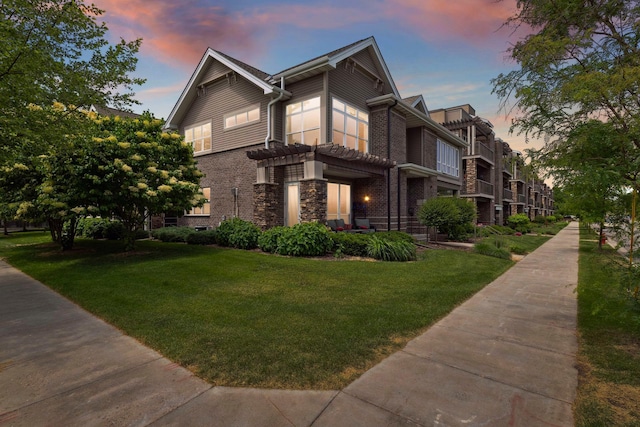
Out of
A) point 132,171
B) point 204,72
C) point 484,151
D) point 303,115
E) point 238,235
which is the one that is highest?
point 204,72

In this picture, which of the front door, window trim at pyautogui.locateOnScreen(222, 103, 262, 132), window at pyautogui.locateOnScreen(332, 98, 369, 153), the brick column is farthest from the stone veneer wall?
window trim at pyautogui.locateOnScreen(222, 103, 262, 132)

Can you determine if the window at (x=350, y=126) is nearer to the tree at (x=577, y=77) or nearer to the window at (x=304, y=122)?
the window at (x=304, y=122)

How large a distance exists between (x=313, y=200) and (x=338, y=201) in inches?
169

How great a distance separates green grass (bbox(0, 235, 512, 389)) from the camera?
11.8 ft

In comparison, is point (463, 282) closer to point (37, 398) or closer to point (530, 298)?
point (530, 298)

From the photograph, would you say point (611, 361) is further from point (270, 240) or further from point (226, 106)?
point (226, 106)

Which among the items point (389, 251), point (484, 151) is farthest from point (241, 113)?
point (484, 151)

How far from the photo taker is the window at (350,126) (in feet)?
49.8

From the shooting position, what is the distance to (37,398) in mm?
2963

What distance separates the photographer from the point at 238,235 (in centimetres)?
1288

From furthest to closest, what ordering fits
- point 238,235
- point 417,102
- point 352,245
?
point 417,102, point 238,235, point 352,245

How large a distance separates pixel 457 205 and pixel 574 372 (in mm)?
13761

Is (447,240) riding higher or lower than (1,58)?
lower

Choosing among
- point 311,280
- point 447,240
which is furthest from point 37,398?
point 447,240
